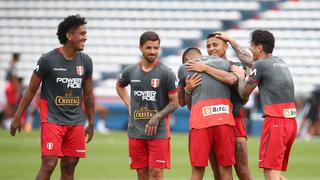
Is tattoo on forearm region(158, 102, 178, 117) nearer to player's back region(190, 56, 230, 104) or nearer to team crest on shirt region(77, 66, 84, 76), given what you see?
player's back region(190, 56, 230, 104)

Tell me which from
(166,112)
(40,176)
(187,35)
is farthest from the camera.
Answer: (187,35)

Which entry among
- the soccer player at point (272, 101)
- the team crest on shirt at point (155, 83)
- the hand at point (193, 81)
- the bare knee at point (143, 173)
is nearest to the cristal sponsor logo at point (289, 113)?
the soccer player at point (272, 101)

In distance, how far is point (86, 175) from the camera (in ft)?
52.4

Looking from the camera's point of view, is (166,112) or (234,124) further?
(166,112)

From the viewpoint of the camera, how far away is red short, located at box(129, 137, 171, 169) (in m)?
11.9

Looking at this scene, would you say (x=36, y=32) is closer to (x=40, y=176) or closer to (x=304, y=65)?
(x=304, y=65)

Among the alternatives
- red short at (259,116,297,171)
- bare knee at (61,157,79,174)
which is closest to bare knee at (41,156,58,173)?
bare knee at (61,157,79,174)

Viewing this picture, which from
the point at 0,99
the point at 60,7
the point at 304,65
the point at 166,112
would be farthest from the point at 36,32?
the point at 166,112

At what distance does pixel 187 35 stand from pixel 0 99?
763 centimetres

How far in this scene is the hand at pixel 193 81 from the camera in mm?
11047

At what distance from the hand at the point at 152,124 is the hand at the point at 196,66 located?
99 centimetres

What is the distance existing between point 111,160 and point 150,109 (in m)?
7.28

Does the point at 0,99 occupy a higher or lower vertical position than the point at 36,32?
lower

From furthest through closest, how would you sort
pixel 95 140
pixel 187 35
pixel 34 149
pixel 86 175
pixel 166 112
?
1. pixel 187 35
2. pixel 95 140
3. pixel 34 149
4. pixel 86 175
5. pixel 166 112
